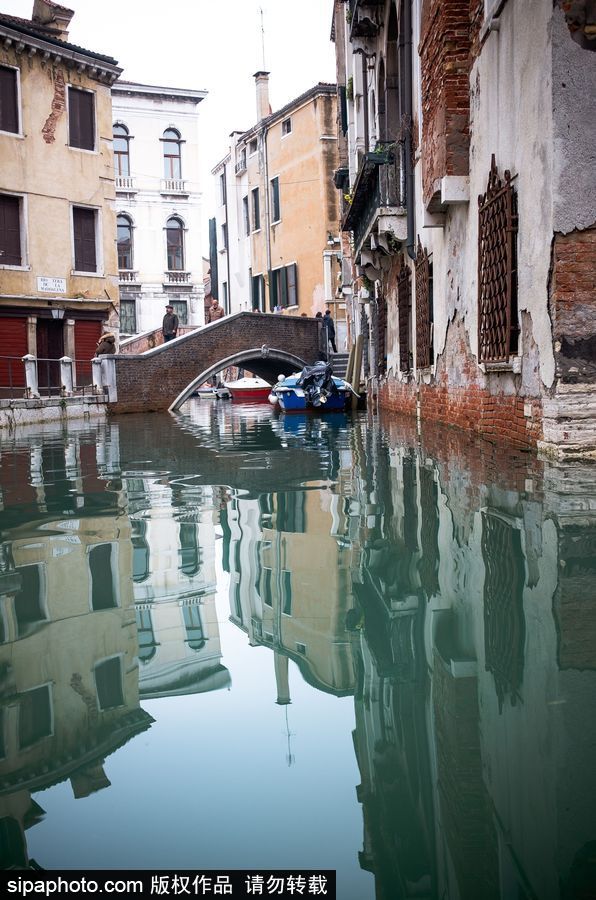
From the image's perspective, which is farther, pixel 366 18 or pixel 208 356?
pixel 208 356

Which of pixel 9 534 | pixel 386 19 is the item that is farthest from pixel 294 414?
pixel 9 534

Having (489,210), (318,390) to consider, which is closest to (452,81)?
(489,210)

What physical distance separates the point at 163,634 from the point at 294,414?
17.1 meters

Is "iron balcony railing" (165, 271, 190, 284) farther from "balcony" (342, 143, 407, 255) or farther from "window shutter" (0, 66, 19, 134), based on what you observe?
"balcony" (342, 143, 407, 255)

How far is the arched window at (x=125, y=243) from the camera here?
33.6m

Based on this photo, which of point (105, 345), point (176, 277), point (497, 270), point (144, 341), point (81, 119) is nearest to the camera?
point (497, 270)

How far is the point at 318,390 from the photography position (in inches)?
750

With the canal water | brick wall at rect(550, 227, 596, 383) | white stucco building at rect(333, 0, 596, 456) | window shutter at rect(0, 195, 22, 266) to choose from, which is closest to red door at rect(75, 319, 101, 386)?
window shutter at rect(0, 195, 22, 266)

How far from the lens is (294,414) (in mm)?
19812

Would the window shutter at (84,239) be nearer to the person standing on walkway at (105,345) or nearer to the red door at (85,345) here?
the red door at (85,345)

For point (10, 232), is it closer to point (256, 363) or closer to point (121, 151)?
point (256, 363)

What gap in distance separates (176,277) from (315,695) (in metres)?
32.9

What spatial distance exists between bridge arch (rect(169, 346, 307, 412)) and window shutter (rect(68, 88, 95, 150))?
6111 mm

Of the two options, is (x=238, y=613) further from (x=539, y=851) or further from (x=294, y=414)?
(x=294, y=414)
